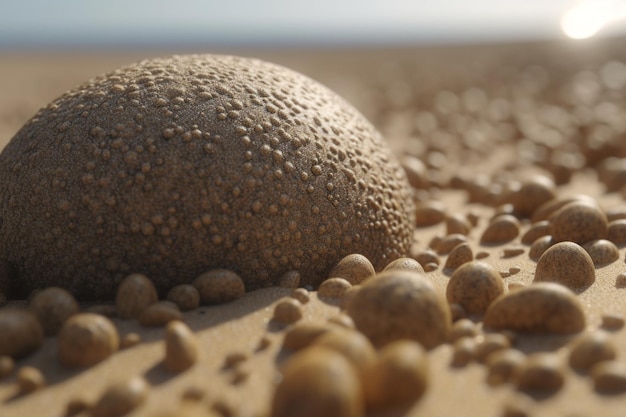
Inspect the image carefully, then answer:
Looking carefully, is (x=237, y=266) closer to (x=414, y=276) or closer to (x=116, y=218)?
(x=116, y=218)

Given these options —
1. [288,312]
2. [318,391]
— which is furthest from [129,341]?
[318,391]

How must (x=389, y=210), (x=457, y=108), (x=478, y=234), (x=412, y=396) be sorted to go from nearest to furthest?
(x=412, y=396) → (x=389, y=210) → (x=478, y=234) → (x=457, y=108)

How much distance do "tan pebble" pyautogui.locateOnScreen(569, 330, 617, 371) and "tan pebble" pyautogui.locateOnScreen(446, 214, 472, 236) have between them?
1523 mm

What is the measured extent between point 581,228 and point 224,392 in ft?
5.67

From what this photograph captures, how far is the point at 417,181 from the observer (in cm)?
413

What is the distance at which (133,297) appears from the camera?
2.04 metres

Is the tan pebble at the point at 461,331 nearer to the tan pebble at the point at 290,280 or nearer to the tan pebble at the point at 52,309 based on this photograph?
the tan pebble at the point at 290,280

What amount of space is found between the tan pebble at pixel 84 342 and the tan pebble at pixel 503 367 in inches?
39.2

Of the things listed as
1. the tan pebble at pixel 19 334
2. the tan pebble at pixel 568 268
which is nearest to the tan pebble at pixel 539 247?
the tan pebble at pixel 568 268

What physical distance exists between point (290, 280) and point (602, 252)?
1205mm

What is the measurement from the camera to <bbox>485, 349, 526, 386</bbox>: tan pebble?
5.39 feet

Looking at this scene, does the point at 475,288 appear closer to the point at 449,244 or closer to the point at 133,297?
the point at 449,244

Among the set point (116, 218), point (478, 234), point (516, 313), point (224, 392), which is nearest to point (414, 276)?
point (516, 313)

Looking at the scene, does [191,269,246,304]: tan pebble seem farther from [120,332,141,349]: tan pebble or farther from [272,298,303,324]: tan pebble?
[120,332,141,349]: tan pebble
